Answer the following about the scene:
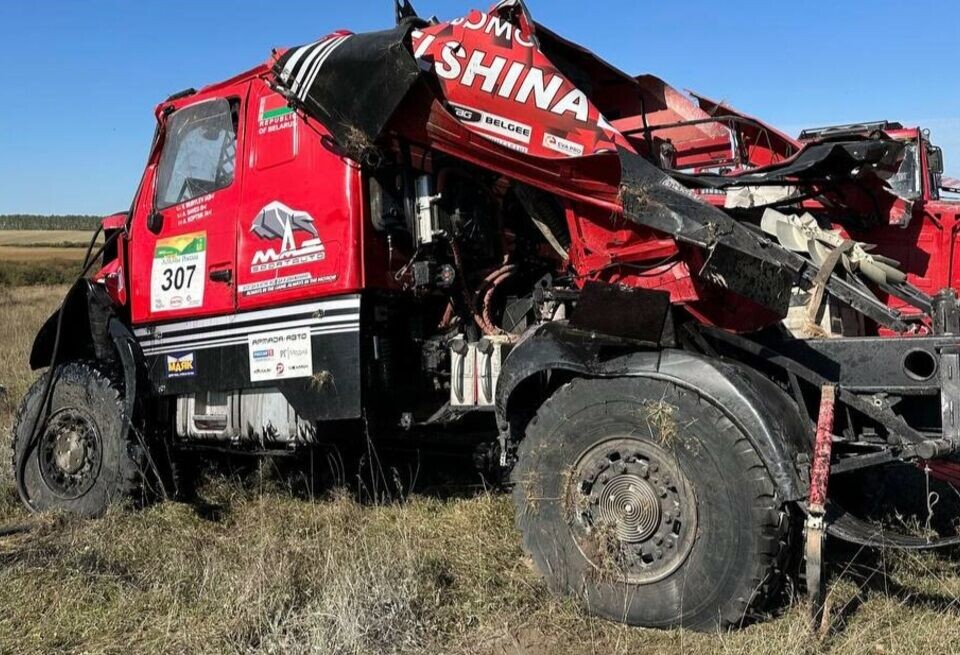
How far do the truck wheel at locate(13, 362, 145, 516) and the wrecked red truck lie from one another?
0.03 meters

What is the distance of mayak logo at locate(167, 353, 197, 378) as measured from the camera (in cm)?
545

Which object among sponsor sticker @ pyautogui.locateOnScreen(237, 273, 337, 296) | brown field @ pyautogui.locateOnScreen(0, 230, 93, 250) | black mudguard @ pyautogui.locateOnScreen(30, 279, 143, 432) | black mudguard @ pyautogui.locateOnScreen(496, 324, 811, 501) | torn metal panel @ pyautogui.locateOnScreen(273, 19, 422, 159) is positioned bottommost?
black mudguard @ pyautogui.locateOnScreen(496, 324, 811, 501)

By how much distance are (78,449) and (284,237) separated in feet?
8.16

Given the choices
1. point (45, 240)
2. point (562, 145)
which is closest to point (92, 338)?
point (562, 145)

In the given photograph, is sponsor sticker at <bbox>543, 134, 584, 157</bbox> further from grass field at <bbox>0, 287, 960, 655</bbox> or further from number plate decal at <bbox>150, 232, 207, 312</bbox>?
number plate decal at <bbox>150, 232, 207, 312</bbox>

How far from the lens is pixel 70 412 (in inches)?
239

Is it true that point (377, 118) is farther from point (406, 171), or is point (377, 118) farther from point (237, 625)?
point (237, 625)

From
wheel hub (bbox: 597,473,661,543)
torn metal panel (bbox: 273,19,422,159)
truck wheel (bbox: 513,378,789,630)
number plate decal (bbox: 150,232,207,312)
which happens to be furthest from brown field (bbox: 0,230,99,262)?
wheel hub (bbox: 597,473,661,543)

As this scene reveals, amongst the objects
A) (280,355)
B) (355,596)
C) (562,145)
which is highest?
(562,145)

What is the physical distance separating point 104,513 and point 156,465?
462mm

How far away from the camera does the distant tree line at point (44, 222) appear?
235 feet

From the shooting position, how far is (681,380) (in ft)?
11.6

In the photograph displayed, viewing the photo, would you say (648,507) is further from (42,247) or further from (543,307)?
(42,247)

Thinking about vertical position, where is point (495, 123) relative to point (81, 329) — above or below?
above
